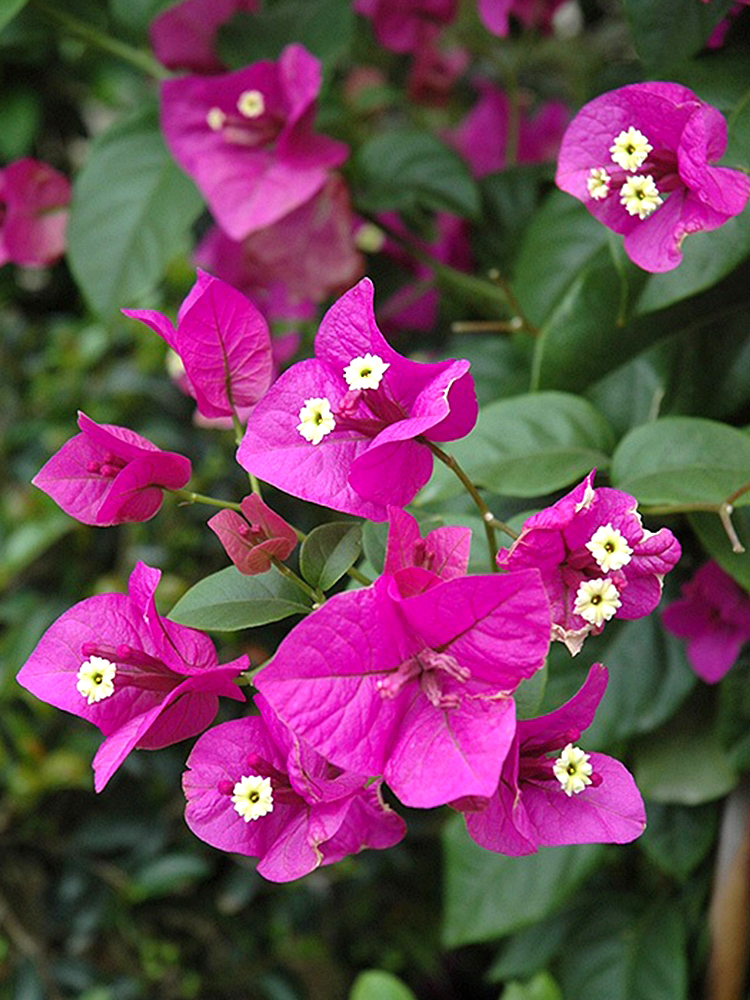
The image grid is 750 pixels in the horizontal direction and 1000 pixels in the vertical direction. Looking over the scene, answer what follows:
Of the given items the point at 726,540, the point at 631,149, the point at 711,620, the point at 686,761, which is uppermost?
the point at 631,149

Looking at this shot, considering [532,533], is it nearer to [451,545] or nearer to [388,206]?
[451,545]

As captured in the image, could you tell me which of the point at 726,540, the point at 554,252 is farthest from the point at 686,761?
the point at 554,252

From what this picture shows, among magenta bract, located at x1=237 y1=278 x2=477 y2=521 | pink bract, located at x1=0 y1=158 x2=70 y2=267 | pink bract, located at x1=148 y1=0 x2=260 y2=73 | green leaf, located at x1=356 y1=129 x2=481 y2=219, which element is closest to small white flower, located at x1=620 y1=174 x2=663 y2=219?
magenta bract, located at x1=237 y1=278 x2=477 y2=521

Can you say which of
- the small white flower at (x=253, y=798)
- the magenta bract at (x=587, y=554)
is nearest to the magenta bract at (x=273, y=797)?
the small white flower at (x=253, y=798)

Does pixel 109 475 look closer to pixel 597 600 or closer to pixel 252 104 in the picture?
pixel 597 600

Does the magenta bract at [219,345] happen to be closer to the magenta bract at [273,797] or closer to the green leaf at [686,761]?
the magenta bract at [273,797]
